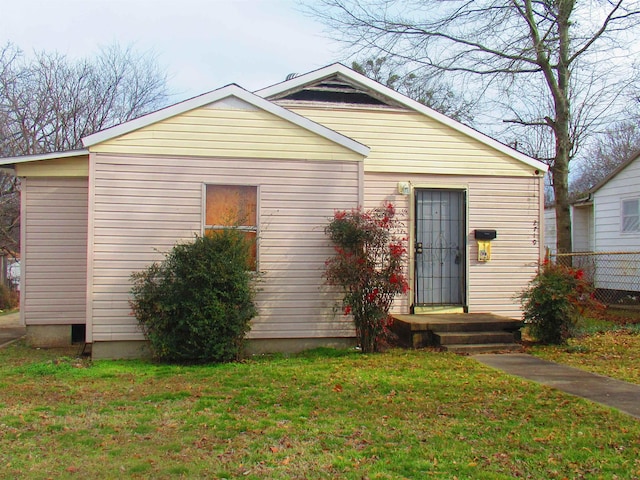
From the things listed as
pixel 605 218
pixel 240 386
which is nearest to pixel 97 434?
pixel 240 386

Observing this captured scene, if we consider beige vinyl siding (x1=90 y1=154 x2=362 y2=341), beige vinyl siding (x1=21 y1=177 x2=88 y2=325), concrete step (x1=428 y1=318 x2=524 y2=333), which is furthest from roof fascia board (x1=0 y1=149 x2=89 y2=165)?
concrete step (x1=428 y1=318 x2=524 y2=333)

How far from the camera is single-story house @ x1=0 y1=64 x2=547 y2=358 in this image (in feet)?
27.8

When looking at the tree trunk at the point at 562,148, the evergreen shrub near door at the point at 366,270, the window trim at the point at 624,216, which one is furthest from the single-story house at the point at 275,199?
the window trim at the point at 624,216

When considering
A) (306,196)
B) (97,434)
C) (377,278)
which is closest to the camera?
(97,434)

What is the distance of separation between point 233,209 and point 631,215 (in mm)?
11586

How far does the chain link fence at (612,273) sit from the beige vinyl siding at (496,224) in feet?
14.3

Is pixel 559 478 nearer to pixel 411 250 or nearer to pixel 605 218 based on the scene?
pixel 411 250

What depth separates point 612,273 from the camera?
1591 centimetres

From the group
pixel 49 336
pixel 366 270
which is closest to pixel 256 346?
pixel 366 270

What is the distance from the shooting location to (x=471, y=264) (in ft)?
35.2

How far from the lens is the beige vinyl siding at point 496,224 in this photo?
10.6 metres

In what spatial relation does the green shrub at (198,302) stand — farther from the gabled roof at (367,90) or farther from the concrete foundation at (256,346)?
the gabled roof at (367,90)

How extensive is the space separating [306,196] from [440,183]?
2.96m

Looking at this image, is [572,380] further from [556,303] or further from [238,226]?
[238,226]
